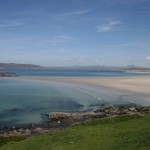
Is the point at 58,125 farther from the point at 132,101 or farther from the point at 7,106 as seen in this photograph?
the point at 132,101

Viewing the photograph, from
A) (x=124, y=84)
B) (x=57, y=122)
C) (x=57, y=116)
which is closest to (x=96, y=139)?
(x=57, y=122)

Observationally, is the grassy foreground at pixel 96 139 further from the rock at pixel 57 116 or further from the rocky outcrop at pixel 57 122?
the rock at pixel 57 116

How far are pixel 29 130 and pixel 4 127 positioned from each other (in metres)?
3.19

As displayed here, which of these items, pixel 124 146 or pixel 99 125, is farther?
pixel 99 125

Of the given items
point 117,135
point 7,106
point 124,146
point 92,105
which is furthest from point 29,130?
point 92,105

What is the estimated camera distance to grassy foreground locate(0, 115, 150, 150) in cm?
1526

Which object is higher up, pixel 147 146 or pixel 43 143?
pixel 147 146

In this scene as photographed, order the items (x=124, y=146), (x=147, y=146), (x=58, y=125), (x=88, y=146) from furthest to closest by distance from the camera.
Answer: (x=58, y=125), (x=88, y=146), (x=124, y=146), (x=147, y=146)

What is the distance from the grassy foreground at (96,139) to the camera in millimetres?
15258

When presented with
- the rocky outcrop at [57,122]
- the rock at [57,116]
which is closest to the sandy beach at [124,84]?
the rocky outcrop at [57,122]

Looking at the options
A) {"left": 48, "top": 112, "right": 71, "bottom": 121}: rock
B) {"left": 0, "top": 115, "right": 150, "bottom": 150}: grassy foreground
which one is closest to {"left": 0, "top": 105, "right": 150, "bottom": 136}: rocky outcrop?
{"left": 48, "top": 112, "right": 71, "bottom": 121}: rock

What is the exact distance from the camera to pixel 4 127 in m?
26.6

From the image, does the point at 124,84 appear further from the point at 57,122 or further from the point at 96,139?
the point at 96,139

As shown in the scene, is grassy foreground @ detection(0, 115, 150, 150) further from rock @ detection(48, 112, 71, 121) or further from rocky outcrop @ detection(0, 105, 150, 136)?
rock @ detection(48, 112, 71, 121)
